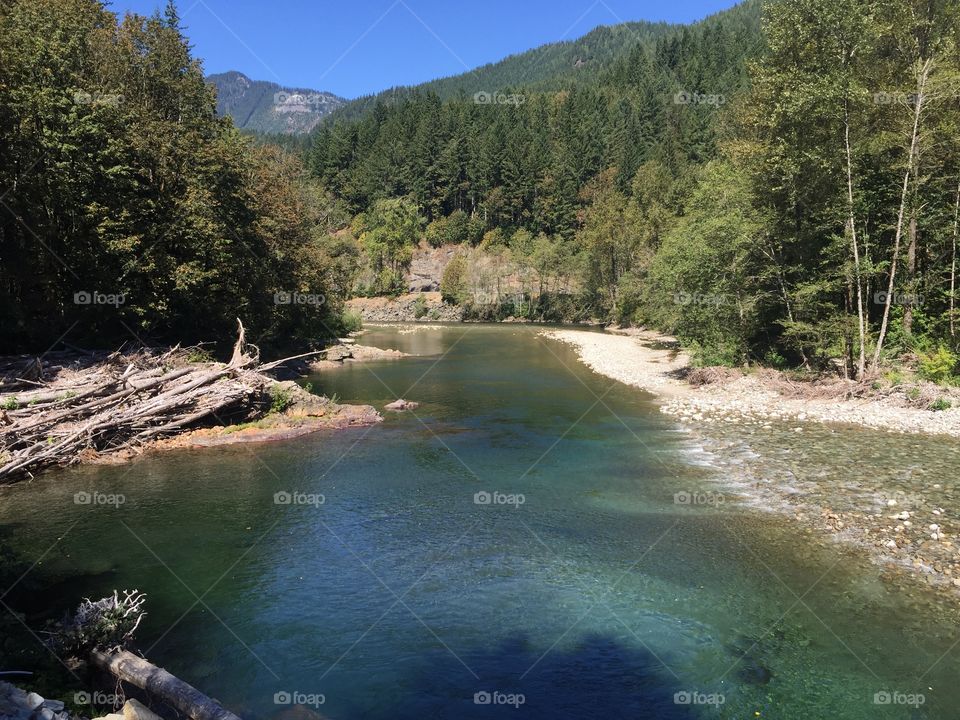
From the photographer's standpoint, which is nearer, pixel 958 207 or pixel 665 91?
pixel 958 207

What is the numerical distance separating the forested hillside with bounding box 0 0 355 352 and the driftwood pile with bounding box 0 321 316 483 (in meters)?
3.96

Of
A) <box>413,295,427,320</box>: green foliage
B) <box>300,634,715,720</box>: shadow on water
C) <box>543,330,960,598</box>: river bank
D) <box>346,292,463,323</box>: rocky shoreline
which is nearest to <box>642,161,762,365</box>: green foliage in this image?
<box>543,330,960,598</box>: river bank

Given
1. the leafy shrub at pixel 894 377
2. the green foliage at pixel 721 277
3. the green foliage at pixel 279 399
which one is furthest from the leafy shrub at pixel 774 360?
the green foliage at pixel 279 399

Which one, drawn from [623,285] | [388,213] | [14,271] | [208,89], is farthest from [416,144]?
[14,271]

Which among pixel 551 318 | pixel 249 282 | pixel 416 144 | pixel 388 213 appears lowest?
pixel 551 318

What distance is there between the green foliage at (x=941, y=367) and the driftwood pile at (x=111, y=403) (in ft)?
88.7

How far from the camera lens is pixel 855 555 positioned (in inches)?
508

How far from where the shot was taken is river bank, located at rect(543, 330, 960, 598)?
1341cm

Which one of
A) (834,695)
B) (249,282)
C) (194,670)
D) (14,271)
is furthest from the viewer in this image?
Answer: (249,282)

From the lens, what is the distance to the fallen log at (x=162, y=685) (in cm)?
669

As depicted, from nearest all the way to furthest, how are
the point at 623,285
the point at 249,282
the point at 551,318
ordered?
1. the point at 249,282
2. the point at 623,285
3. the point at 551,318

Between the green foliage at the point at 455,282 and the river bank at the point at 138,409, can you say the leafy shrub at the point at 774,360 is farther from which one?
the green foliage at the point at 455,282

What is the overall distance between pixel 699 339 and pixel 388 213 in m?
98.0

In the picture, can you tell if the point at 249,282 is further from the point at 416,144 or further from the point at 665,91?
the point at 665,91
